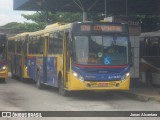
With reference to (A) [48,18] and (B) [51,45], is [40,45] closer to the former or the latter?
(B) [51,45]

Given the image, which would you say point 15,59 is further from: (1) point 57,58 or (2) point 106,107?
(2) point 106,107

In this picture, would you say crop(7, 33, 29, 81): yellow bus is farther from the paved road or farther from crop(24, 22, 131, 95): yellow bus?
crop(24, 22, 131, 95): yellow bus

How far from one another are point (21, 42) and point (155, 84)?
8.86 m

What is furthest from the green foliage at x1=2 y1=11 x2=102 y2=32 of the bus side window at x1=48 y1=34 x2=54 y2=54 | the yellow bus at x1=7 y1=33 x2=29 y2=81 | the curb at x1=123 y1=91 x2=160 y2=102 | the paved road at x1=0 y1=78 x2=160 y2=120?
the curb at x1=123 y1=91 x2=160 y2=102

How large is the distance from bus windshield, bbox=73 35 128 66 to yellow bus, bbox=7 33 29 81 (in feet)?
34.4

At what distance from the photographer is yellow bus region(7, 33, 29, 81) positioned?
96.9 feet

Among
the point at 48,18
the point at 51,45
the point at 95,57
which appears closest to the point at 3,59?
the point at 51,45

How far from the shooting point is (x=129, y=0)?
32.8m

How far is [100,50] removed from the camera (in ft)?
62.2

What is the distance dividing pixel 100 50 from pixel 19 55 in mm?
12940

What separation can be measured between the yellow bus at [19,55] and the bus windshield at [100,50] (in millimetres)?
10475

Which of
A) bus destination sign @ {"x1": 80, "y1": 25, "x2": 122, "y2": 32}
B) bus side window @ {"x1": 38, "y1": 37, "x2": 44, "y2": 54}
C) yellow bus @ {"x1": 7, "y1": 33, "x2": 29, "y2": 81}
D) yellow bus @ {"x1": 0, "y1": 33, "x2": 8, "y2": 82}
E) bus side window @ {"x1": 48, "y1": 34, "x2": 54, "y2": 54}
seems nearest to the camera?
bus destination sign @ {"x1": 80, "y1": 25, "x2": 122, "y2": 32}

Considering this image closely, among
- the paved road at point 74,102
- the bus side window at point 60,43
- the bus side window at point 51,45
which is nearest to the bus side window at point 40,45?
the bus side window at point 51,45

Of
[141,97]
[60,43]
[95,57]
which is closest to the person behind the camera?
[95,57]
